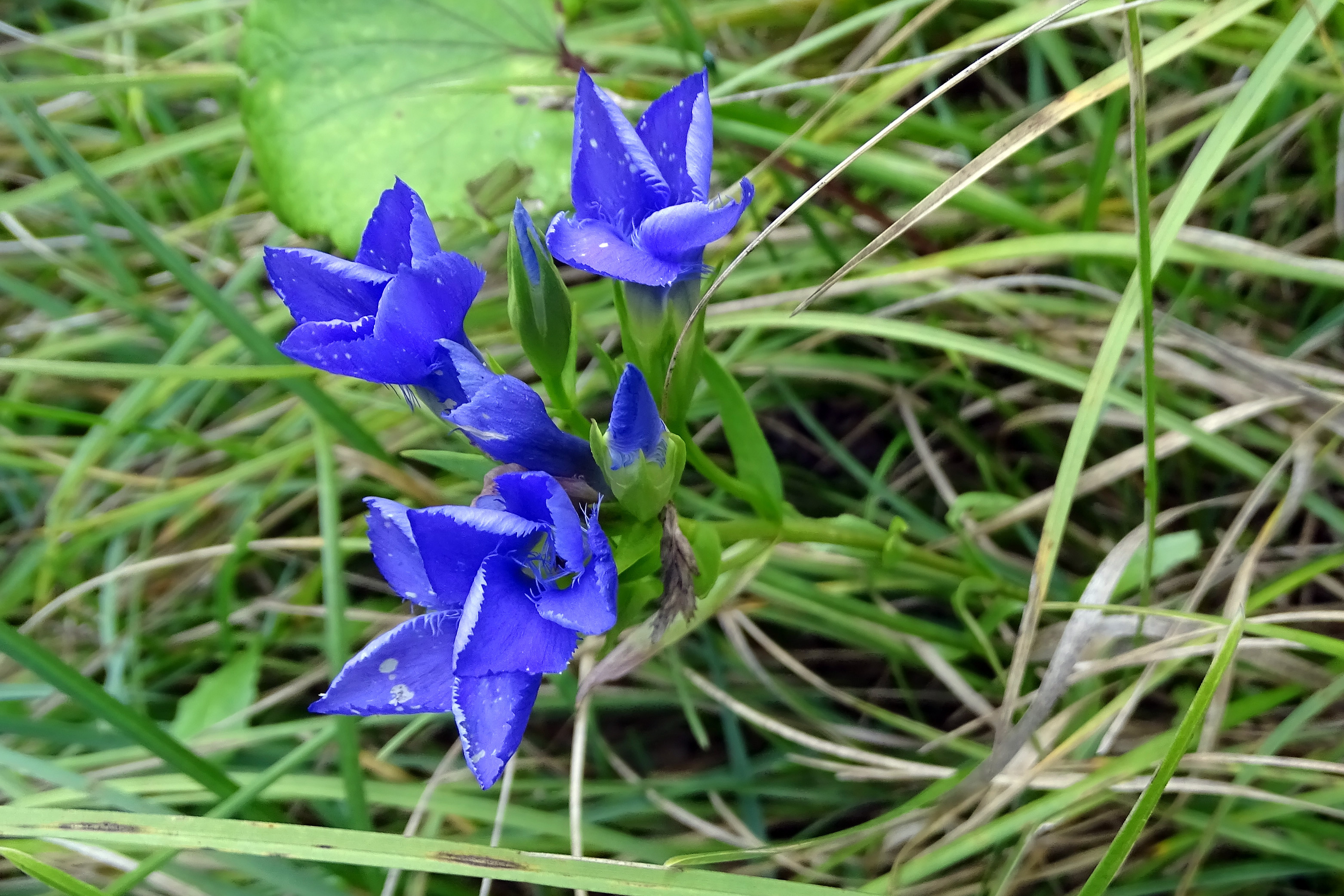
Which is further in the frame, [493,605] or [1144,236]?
[1144,236]

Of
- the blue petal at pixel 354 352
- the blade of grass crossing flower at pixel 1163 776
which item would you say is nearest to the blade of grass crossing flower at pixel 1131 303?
the blade of grass crossing flower at pixel 1163 776

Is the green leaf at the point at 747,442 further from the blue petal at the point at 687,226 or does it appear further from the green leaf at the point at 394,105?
the green leaf at the point at 394,105

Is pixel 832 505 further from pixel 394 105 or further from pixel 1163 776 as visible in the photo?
pixel 394 105

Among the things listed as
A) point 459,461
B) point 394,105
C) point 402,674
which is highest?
point 394,105

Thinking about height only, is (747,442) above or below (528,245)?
below

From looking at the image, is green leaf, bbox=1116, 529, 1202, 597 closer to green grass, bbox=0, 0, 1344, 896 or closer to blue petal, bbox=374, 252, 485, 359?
green grass, bbox=0, 0, 1344, 896

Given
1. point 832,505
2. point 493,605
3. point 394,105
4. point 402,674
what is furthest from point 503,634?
point 394,105
